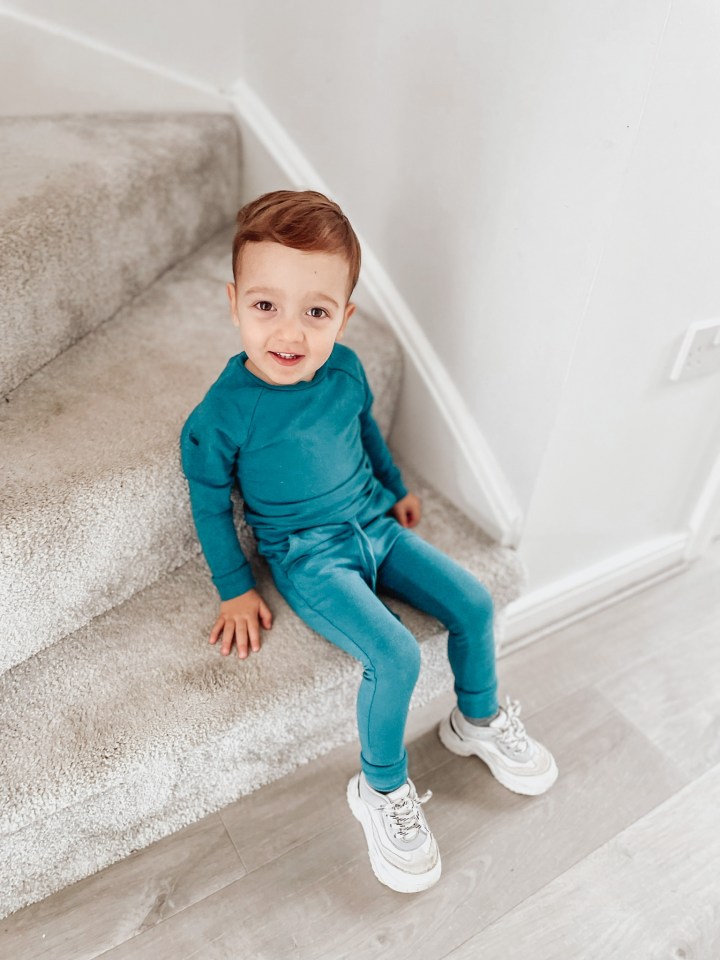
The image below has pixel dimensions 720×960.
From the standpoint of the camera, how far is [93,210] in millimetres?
1220

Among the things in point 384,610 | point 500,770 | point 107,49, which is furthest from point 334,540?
point 107,49

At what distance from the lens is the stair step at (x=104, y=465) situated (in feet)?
3.20

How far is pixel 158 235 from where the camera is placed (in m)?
1.39

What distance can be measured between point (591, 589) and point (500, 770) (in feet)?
1.50

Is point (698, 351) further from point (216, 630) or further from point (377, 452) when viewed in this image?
point (216, 630)

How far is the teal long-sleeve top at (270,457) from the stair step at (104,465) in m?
0.07

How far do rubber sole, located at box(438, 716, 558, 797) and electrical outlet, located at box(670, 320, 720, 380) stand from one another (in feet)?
2.16

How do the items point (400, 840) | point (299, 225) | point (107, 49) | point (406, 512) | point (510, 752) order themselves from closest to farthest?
1. point (299, 225)
2. point (400, 840)
3. point (510, 752)
4. point (406, 512)
5. point (107, 49)

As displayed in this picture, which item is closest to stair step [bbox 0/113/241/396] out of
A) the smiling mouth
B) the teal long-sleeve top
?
the teal long-sleeve top

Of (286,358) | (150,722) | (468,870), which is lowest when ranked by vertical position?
(468,870)

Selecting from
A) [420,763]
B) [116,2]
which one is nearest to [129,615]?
[420,763]

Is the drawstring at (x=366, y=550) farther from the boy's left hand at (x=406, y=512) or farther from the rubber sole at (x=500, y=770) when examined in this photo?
the rubber sole at (x=500, y=770)

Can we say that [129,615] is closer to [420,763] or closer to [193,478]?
[193,478]

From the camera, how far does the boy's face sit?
3.05 ft
